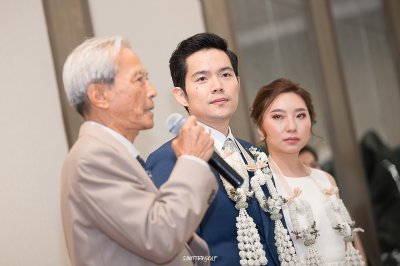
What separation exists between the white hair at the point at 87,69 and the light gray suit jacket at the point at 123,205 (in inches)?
5.2

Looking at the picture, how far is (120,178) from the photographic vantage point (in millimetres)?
1986

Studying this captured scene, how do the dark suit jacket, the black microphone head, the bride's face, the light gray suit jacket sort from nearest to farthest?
the light gray suit jacket, the black microphone head, the dark suit jacket, the bride's face

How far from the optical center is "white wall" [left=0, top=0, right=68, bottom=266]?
367cm

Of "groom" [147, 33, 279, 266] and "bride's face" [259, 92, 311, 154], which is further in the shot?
"bride's face" [259, 92, 311, 154]

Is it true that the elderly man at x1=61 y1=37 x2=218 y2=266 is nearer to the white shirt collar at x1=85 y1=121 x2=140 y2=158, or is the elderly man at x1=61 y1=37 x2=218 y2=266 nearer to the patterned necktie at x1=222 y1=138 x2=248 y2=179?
the white shirt collar at x1=85 y1=121 x2=140 y2=158

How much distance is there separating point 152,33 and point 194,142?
8.35ft

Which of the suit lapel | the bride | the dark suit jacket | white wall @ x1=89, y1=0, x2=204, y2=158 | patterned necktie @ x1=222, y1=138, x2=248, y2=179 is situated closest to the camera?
the suit lapel

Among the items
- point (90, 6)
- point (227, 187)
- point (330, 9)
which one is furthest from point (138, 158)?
point (330, 9)

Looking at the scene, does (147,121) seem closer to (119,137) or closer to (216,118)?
(119,137)

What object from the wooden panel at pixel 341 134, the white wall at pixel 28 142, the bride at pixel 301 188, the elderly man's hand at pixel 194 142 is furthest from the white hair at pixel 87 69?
the wooden panel at pixel 341 134

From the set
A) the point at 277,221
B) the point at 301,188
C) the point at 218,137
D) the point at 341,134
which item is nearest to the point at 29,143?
the point at 218,137

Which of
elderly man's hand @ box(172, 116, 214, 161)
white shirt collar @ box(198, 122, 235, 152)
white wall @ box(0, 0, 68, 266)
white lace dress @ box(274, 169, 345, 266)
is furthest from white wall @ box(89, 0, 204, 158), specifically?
elderly man's hand @ box(172, 116, 214, 161)

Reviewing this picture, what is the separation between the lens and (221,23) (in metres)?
5.12

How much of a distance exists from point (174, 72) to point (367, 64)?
446 centimetres
